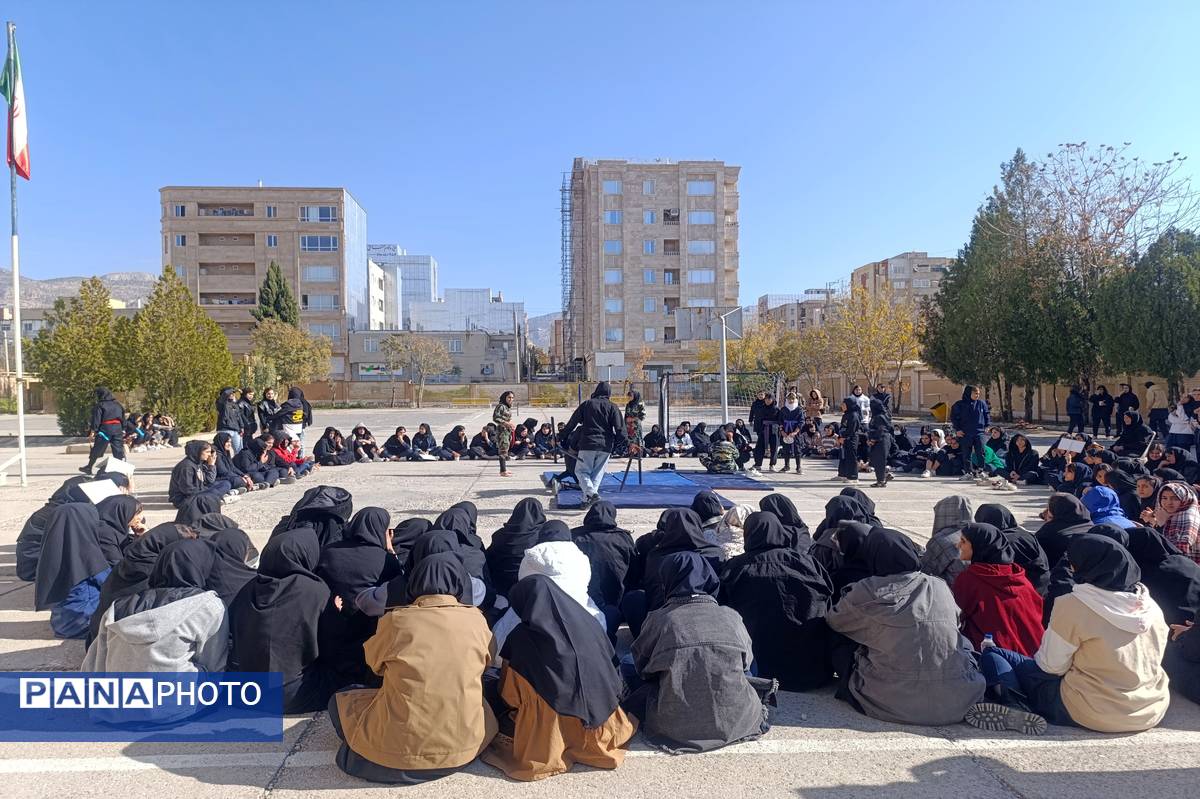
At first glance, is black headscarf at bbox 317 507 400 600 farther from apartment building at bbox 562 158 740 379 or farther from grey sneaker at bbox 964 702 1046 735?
apartment building at bbox 562 158 740 379

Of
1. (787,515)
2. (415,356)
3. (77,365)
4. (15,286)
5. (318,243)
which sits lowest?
(787,515)

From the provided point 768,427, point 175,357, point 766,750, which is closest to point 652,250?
point 175,357

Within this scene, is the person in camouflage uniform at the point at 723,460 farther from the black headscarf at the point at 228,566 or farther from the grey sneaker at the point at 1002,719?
the black headscarf at the point at 228,566

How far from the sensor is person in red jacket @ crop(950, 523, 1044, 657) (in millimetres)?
4828

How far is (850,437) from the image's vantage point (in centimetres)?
1447

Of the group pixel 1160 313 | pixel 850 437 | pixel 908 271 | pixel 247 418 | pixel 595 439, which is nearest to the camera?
pixel 595 439

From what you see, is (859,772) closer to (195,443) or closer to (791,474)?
(195,443)

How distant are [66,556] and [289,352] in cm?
5182

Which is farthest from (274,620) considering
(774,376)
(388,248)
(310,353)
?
(388,248)

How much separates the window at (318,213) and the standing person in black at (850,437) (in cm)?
6559

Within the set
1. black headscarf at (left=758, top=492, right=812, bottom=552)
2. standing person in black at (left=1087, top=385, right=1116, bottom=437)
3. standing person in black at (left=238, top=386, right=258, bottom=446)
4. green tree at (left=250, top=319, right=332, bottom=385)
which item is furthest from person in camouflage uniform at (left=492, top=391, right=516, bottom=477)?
green tree at (left=250, top=319, right=332, bottom=385)

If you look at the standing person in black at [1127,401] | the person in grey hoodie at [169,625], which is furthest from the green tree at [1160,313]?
the person in grey hoodie at [169,625]

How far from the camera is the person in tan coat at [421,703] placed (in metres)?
3.64

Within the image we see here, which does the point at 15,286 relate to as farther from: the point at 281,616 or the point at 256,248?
the point at 256,248
